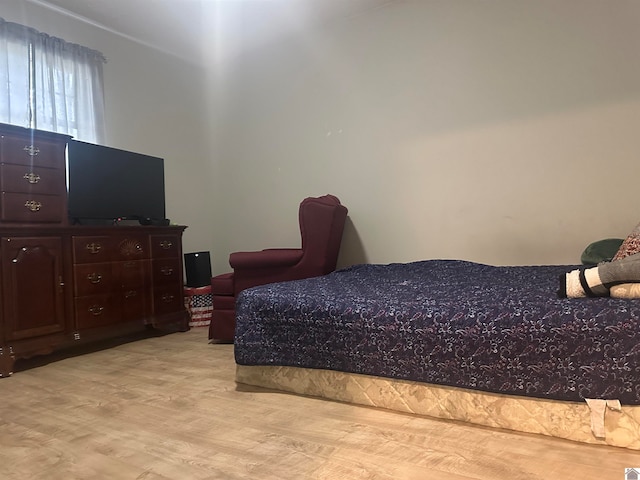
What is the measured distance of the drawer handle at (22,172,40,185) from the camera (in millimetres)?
2867

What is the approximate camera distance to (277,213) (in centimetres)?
448

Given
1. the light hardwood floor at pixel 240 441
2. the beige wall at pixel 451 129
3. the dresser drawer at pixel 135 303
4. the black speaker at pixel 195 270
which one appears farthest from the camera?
the black speaker at pixel 195 270

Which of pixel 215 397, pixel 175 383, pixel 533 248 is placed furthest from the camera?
pixel 533 248

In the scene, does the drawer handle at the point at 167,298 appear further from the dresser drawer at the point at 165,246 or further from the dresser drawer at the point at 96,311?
the dresser drawer at the point at 96,311

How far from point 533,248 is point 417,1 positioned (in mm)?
2117

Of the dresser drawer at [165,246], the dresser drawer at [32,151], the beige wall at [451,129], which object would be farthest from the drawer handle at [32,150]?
the beige wall at [451,129]

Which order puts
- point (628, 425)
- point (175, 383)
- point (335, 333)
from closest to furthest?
point (628, 425) → point (335, 333) → point (175, 383)

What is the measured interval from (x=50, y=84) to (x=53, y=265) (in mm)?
1484

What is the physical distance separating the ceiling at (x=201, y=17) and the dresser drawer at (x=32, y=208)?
→ 1682 mm

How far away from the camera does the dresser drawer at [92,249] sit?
3121mm

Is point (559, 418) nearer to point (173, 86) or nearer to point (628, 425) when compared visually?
point (628, 425)

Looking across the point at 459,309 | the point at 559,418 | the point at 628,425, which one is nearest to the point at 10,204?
the point at 459,309

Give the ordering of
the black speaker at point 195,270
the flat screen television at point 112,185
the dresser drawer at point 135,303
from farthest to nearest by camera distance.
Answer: the black speaker at point 195,270 < the dresser drawer at point 135,303 < the flat screen television at point 112,185

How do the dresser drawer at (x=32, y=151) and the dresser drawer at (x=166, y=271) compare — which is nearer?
the dresser drawer at (x=32, y=151)
